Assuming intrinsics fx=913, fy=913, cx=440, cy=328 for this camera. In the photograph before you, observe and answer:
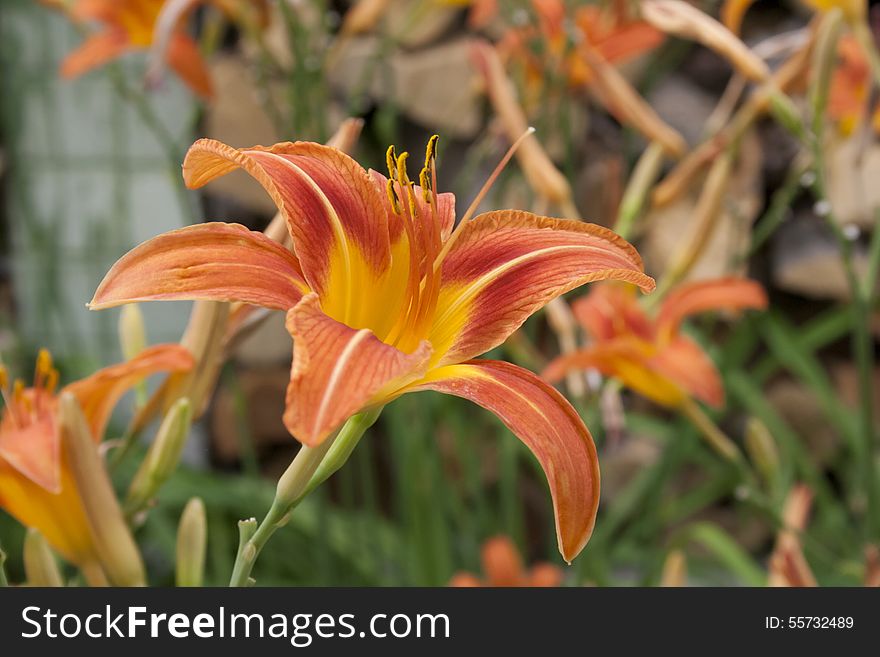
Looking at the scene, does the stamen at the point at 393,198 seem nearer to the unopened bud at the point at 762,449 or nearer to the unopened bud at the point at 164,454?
the unopened bud at the point at 164,454

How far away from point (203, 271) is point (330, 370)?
0.16 ft

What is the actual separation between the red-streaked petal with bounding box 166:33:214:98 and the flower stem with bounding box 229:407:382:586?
0.42 meters

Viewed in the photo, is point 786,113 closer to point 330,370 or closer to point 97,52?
point 330,370

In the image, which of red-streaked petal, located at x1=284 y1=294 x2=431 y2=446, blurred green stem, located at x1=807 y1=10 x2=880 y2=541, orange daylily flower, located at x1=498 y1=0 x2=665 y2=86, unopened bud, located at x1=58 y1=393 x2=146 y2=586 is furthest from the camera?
orange daylily flower, located at x1=498 y1=0 x2=665 y2=86

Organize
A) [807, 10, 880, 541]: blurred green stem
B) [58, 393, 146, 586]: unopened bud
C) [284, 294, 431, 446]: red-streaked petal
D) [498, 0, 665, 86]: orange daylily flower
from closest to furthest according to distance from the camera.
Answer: [284, 294, 431, 446]: red-streaked petal < [58, 393, 146, 586]: unopened bud < [807, 10, 880, 541]: blurred green stem < [498, 0, 665, 86]: orange daylily flower

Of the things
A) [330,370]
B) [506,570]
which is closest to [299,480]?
[330,370]

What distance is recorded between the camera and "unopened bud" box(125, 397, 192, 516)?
0.30 m

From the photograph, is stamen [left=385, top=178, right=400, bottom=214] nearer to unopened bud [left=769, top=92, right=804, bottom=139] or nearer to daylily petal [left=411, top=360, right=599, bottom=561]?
daylily petal [left=411, top=360, right=599, bottom=561]

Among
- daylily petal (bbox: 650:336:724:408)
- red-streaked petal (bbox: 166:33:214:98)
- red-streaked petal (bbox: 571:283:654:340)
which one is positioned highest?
red-streaked petal (bbox: 166:33:214:98)

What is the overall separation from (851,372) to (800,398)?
7 centimetres

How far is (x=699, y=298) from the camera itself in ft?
1.58

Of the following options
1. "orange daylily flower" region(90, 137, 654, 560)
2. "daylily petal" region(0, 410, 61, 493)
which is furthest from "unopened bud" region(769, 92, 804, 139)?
"daylily petal" region(0, 410, 61, 493)

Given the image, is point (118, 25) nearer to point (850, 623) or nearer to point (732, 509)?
point (850, 623)

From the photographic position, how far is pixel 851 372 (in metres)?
1.14
